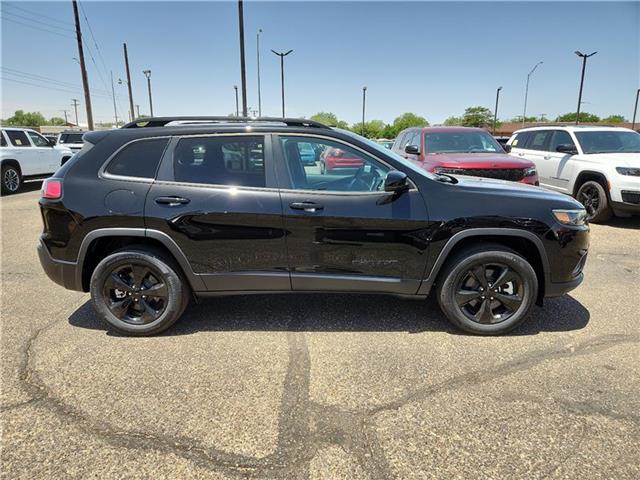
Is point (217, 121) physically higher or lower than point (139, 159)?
higher

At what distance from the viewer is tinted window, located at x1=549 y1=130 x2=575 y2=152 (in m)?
8.83

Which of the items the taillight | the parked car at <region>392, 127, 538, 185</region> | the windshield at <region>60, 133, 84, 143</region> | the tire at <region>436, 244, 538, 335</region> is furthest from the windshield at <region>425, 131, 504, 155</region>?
the windshield at <region>60, 133, 84, 143</region>

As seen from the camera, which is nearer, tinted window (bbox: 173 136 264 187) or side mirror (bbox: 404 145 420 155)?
tinted window (bbox: 173 136 264 187)

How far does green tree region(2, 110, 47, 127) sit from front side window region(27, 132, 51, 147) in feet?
379

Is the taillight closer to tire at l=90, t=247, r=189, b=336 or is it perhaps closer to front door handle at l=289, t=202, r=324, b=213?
tire at l=90, t=247, r=189, b=336

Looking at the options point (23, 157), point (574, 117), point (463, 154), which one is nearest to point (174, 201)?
point (463, 154)

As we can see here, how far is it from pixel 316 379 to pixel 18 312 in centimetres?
308

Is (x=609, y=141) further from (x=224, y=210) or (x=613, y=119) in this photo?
(x=613, y=119)

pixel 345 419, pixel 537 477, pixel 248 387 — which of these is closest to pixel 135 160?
pixel 248 387

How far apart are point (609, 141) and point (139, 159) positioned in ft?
28.9

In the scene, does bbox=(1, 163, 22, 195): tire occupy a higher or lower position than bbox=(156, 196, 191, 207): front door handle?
lower

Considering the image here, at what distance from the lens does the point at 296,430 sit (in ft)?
7.91

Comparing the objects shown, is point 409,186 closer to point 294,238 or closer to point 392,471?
point 294,238

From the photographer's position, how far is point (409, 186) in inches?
134
